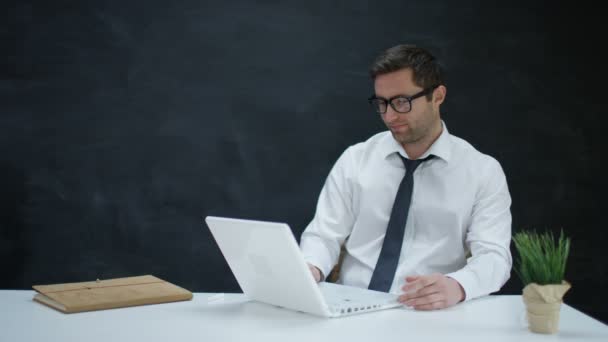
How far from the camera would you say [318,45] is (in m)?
3.26

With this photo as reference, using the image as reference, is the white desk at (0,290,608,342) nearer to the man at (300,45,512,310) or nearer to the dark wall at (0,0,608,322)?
the man at (300,45,512,310)

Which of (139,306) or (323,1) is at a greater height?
(323,1)

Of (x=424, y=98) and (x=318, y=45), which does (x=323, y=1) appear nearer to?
(x=318, y=45)

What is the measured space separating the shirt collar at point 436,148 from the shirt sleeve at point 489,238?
0.47 feet

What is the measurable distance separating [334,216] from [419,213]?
32 centimetres

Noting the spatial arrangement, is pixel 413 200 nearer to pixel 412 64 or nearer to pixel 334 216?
pixel 334 216

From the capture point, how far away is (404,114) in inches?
95.7

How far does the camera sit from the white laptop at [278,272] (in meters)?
1.60

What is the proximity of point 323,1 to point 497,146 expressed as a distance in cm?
103

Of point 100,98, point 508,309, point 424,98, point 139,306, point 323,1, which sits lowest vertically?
point 508,309

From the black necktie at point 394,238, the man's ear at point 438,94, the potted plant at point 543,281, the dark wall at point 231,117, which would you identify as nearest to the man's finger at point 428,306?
the potted plant at point 543,281

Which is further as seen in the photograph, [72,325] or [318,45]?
[318,45]

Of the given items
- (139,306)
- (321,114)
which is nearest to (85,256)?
(321,114)

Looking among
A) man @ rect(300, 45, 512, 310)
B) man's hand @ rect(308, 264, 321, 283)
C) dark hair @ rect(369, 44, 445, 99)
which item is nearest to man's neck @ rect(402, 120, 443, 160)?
man @ rect(300, 45, 512, 310)
